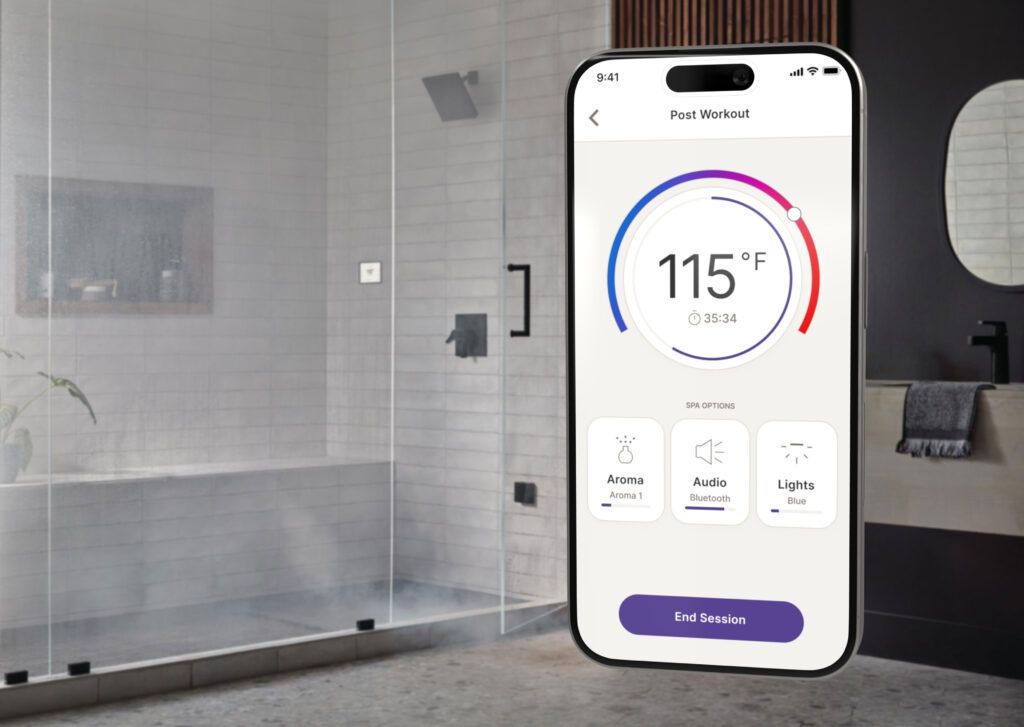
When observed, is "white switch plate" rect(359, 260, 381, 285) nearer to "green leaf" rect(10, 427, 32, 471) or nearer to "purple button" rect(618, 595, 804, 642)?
"green leaf" rect(10, 427, 32, 471)

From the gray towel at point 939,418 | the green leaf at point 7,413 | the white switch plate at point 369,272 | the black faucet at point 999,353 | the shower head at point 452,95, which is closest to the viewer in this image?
the green leaf at point 7,413

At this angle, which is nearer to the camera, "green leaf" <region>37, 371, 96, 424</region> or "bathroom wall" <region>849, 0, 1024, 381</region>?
"green leaf" <region>37, 371, 96, 424</region>

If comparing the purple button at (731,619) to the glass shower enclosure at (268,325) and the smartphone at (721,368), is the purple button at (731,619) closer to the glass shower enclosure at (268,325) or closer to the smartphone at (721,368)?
the smartphone at (721,368)

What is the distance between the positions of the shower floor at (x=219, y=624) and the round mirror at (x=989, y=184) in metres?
1.99

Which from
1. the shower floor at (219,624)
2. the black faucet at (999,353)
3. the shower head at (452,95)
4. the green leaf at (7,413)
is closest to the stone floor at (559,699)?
the shower floor at (219,624)

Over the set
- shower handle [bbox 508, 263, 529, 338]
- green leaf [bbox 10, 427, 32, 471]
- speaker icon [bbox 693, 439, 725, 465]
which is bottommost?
green leaf [bbox 10, 427, 32, 471]

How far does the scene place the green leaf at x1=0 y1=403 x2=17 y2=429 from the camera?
10.9 feet

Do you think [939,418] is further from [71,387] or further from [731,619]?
[731,619]

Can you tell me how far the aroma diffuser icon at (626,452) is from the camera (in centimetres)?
104

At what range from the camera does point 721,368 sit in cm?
102

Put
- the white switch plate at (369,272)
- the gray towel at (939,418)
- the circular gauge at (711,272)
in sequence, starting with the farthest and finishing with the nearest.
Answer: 1. the white switch plate at (369,272)
2. the gray towel at (939,418)
3. the circular gauge at (711,272)

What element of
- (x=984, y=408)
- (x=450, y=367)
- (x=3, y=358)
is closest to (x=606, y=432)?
(x=3, y=358)

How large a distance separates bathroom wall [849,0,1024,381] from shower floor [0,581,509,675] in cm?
169

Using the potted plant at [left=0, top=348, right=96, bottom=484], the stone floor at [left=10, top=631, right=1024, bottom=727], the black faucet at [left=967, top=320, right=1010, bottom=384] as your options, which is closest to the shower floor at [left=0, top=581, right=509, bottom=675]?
the stone floor at [left=10, top=631, right=1024, bottom=727]
